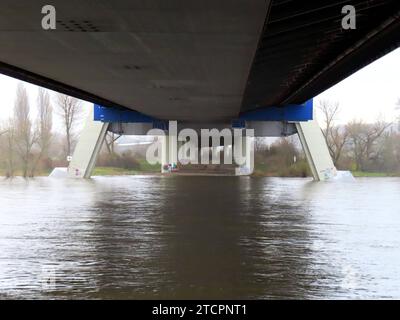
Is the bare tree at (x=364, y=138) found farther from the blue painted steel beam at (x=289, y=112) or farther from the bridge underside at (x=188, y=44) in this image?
the bridge underside at (x=188, y=44)

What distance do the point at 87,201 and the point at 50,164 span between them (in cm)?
3985

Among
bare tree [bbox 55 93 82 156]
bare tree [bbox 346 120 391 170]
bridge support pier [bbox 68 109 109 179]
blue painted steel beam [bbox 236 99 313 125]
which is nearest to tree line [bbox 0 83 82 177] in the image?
bare tree [bbox 55 93 82 156]

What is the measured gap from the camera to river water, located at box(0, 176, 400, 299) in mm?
6156

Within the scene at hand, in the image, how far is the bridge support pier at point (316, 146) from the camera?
37.2 meters

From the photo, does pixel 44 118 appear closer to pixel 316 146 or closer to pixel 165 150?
pixel 165 150

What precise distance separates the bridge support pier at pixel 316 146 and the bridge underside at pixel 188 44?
14714 mm

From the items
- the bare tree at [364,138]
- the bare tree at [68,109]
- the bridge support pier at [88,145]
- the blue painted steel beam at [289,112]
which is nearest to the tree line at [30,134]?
the bare tree at [68,109]

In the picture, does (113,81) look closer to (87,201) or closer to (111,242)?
(87,201)

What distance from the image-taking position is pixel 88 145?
38.0 metres

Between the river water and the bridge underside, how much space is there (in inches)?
178

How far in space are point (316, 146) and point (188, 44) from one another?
86.9ft

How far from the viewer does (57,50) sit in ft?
42.9

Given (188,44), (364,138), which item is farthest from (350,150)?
(188,44)
